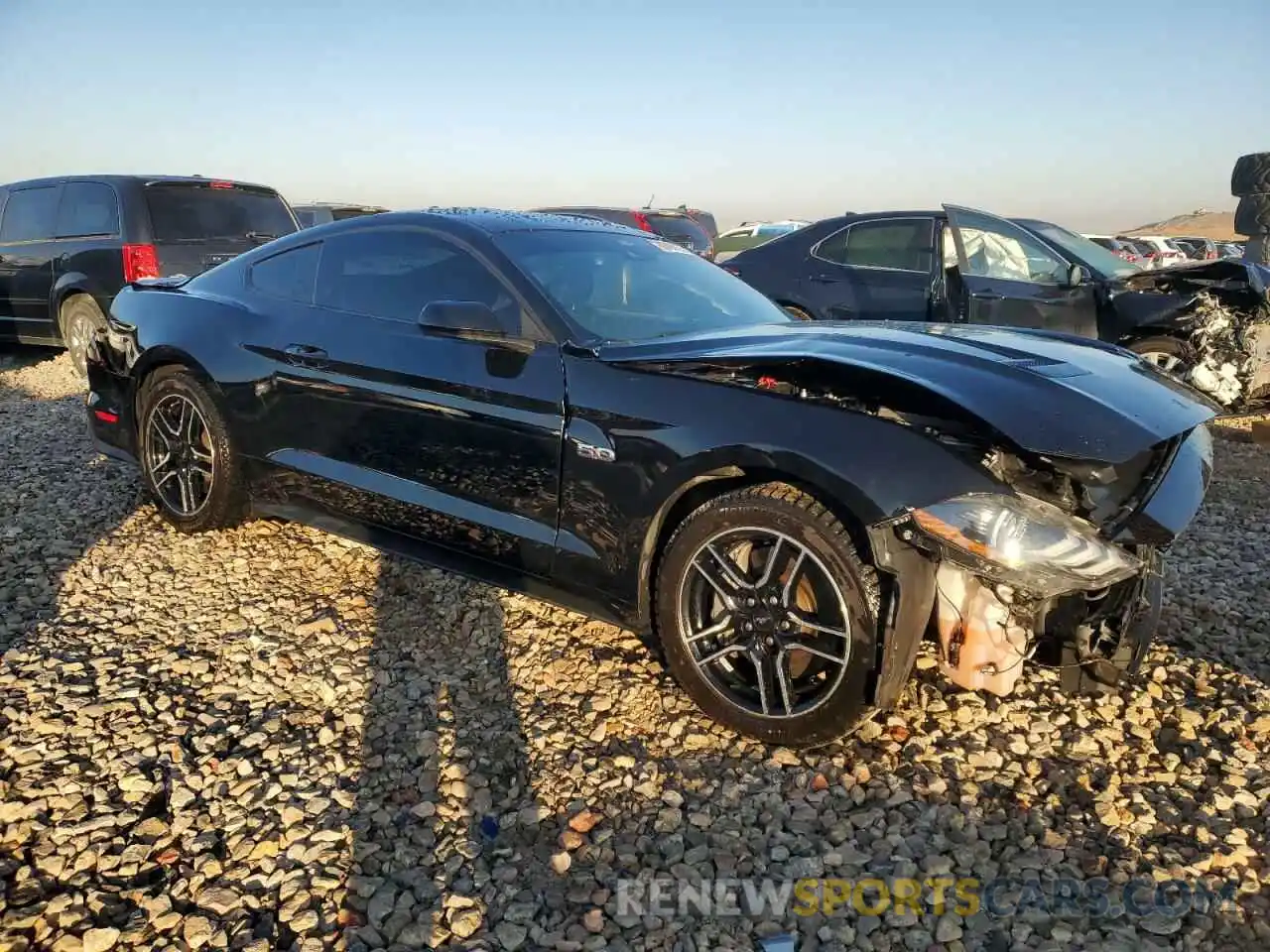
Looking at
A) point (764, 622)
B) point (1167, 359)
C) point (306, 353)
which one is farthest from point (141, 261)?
point (1167, 359)

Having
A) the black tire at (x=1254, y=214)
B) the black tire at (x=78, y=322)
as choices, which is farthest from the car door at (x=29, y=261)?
the black tire at (x=1254, y=214)

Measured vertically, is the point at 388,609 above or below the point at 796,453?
below

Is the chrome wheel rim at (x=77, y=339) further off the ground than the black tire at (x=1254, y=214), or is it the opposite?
the black tire at (x=1254, y=214)

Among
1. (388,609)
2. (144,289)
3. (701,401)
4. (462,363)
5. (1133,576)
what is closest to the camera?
(1133,576)

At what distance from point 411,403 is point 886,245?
492 centimetres

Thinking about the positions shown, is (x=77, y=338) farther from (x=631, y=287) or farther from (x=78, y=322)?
(x=631, y=287)

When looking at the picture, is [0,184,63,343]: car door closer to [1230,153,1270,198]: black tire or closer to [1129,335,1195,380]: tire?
[1129,335,1195,380]: tire

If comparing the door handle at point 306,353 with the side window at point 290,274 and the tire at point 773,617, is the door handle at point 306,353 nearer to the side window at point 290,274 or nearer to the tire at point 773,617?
the side window at point 290,274

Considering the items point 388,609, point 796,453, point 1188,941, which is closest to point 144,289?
point 388,609

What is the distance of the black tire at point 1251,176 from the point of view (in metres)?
11.2

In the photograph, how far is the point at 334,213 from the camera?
44.9 ft

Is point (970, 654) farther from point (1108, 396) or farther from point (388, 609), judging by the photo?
Answer: point (388, 609)

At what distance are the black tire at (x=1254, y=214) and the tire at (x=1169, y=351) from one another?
6.26 metres

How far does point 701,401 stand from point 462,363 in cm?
94
